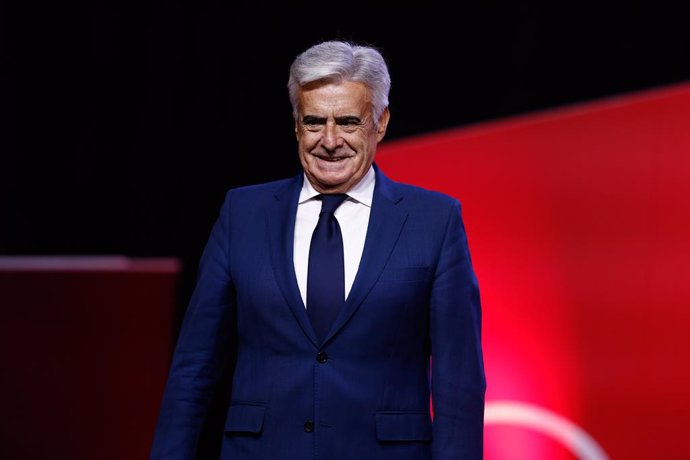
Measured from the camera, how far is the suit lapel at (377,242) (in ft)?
5.74

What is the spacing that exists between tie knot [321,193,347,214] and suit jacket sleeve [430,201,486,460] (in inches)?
8.1

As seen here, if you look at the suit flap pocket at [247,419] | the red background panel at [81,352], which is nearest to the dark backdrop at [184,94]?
the red background panel at [81,352]

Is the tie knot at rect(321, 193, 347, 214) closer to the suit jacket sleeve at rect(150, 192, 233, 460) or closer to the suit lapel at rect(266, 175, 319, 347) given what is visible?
the suit lapel at rect(266, 175, 319, 347)

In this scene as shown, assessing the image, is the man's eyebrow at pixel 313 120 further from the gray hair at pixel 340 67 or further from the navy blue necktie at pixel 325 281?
the navy blue necktie at pixel 325 281

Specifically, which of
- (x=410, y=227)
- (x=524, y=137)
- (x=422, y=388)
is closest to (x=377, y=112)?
(x=410, y=227)

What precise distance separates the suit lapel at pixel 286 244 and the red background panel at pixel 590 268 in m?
0.99

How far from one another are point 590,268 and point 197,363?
4.17ft

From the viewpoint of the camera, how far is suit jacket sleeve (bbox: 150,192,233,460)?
1829 millimetres

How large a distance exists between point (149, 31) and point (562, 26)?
121cm

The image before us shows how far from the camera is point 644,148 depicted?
2693 millimetres

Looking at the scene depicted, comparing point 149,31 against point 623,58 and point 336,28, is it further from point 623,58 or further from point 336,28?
point 623,58

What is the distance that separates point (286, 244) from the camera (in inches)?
71.7

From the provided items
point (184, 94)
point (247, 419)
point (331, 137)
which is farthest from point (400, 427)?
point (184, 94)

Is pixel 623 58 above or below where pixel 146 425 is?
above
